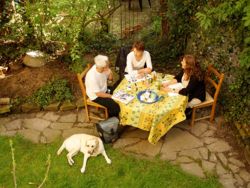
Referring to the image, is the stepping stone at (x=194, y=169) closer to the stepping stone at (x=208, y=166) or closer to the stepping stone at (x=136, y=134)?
the stepping stone at (x=208, y=166)

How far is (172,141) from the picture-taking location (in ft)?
21.4

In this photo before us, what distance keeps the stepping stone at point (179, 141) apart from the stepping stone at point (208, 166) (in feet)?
1.43

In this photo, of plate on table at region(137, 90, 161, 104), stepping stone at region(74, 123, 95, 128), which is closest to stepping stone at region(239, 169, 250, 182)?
plate on table at region(137, 90, 161, 104)

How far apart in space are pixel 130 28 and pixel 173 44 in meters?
2.16

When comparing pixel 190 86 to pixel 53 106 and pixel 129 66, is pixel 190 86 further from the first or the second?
pixel 53 106

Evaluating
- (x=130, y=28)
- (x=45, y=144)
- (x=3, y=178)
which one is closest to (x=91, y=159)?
(x=45, y=144)

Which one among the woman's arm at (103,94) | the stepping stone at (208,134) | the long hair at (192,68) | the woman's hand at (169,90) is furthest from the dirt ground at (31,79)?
the stepping stone at (208,134)

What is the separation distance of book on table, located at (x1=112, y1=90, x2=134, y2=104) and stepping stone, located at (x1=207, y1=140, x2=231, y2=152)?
5.73 feet

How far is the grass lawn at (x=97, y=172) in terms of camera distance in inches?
223

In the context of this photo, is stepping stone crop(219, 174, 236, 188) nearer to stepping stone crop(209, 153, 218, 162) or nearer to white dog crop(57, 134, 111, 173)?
stepping stone crop(209, 153, 218, 162)

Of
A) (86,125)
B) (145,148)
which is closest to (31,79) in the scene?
(86,125)

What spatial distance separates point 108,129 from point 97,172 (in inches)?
32.3

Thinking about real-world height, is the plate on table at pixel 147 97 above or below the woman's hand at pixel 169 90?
below

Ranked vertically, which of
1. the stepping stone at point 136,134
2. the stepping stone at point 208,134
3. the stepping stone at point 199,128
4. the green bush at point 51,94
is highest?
the green bush at point 51,94
